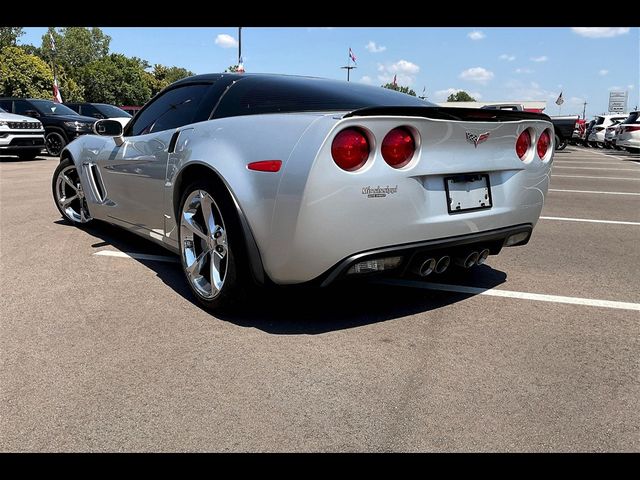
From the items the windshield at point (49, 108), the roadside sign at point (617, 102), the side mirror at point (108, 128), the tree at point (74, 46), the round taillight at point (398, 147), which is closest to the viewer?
the round taillight at point (398, 147)

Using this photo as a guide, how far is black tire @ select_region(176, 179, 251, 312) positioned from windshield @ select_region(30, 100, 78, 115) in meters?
15.1

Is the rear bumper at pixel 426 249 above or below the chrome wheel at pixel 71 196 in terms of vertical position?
above

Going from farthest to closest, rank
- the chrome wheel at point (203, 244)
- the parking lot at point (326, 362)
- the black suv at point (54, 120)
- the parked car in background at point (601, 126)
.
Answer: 1. the parked car in background at point (601, 126)
2. the black suv at point (54, 120)
3. the chrome wheel at point (203, 244)
4. the parking lot at point (326, 362)

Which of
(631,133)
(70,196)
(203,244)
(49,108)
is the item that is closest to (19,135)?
(49,108)

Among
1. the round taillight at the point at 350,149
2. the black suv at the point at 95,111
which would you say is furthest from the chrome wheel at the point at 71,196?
the black suv at the point at 95,111

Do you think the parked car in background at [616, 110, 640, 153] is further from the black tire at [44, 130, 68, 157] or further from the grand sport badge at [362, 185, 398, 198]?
the grand sport badge at [362, 185, 398, 198]

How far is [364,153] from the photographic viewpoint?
2703mm

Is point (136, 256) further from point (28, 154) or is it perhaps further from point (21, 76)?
point (21, 76)

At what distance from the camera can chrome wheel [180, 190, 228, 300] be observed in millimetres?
3248

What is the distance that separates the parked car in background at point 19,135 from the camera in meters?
14.0

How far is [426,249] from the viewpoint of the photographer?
295 centimetres

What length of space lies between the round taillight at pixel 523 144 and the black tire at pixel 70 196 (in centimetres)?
403

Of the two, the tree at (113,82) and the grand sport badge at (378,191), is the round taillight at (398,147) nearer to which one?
the grand sport badge at (378,191)

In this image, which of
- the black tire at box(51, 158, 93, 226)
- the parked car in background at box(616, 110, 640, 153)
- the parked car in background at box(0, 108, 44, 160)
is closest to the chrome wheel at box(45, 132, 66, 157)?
the parked car in background at box(0, 108, 44, 160)
